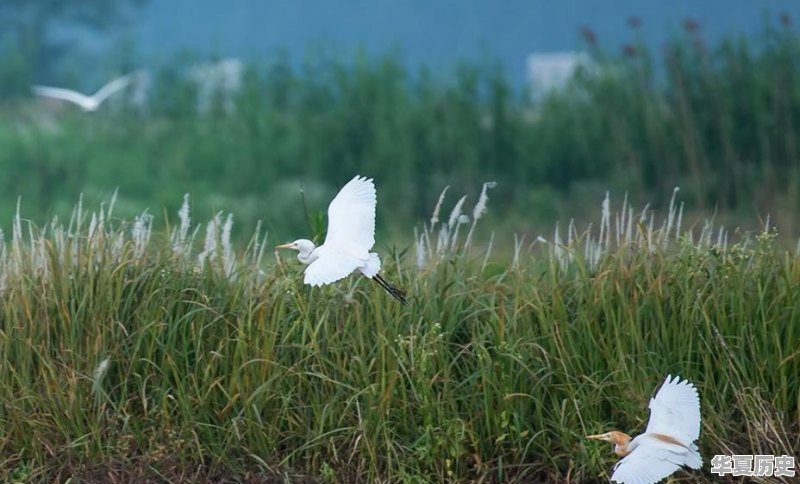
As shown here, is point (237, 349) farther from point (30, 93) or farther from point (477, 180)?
point (30, 93)

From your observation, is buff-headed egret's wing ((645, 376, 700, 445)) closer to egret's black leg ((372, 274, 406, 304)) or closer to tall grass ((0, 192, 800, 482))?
tall grass ((0, 192, 800, 482))

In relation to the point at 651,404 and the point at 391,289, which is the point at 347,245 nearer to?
the point at 391,289

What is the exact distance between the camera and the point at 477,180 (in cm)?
1182

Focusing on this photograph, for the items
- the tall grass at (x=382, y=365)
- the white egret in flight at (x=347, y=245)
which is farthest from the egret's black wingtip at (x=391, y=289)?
the tall grass at (x=382, y=365)

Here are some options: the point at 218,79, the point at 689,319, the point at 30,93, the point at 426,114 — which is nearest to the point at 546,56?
the point at 426,114

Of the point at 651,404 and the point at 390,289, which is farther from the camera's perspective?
the point at 390,289

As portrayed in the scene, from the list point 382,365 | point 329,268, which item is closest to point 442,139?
point 382,365

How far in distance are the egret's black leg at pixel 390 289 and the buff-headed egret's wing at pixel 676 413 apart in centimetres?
93

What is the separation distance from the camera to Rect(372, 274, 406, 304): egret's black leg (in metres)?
4.59

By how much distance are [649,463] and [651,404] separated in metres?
0.20

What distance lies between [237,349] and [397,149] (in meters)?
7.24

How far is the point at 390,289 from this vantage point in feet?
15.1

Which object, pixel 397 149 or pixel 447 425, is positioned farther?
pixel 397 149

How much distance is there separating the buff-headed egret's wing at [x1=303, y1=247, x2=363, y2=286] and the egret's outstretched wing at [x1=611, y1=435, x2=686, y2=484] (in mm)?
1010
